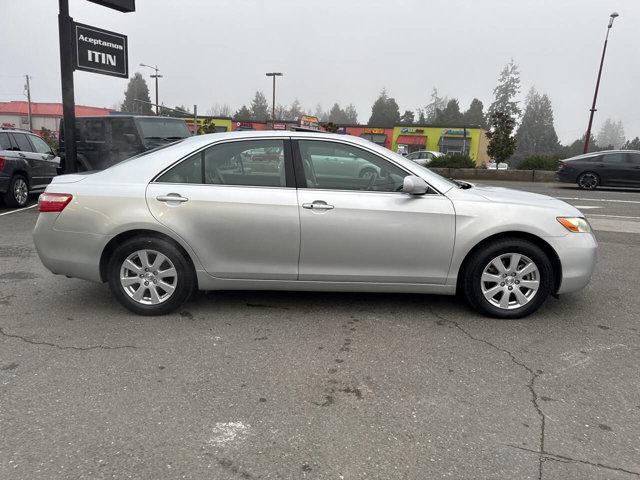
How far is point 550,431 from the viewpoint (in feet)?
8.51

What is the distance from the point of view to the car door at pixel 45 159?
10.9 metres

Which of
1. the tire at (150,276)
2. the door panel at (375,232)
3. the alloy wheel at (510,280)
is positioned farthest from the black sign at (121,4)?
the alloy wheel at (510,280)

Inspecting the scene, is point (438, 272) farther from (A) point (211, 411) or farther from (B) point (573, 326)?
(A) point (211, 411)

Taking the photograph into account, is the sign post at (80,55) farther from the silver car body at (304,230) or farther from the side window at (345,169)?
the side window at (345,169)

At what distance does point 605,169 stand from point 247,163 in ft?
53.4

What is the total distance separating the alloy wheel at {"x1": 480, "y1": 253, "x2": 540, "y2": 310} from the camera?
13.1 ft

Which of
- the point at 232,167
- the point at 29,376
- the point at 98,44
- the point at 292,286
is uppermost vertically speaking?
the point at 98,44

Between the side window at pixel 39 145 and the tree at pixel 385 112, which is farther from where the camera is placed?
the tree at pixel 385 112

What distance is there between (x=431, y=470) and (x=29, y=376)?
2.53 m

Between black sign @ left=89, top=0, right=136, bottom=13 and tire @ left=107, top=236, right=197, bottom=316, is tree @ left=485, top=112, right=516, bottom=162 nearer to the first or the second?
black sign @ left=89, top=0, right=136, bottom=13

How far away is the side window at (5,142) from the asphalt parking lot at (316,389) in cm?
686

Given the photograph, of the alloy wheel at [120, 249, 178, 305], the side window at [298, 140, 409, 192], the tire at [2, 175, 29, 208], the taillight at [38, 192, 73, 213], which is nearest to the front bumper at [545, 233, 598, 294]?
the side window at [298, 140, 409, 192]

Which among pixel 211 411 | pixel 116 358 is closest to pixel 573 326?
pixel 211 411

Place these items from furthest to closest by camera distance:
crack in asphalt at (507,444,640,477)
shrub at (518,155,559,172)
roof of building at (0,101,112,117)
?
roof of building at (0,101,112,117)
shrub at (518,155,559,172)
crack in asphalt at (507,444,640,477)
